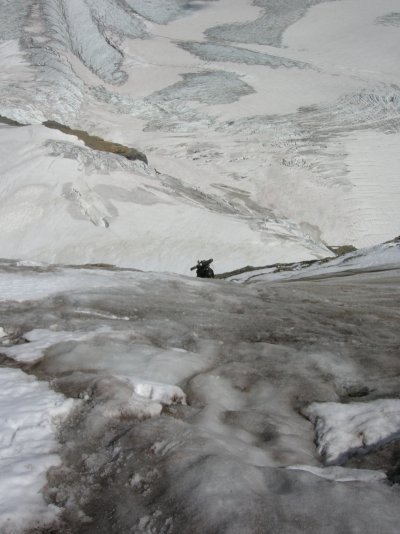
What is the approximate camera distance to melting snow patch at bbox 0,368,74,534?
170 inches

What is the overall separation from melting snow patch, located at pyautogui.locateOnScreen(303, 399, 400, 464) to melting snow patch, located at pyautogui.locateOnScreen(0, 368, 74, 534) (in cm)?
266

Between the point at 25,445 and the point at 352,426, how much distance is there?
10.8ft

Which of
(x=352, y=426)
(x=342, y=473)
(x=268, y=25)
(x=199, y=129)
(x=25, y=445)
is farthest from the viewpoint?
(x=268, y=25)

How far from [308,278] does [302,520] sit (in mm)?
14938

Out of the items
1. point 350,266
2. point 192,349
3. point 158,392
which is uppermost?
point 158,392

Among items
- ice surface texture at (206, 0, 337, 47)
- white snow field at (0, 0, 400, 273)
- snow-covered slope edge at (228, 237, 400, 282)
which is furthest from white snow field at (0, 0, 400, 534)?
ice surface texture at (206, 0, 337, 47)

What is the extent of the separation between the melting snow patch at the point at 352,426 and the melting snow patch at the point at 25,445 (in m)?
2.66

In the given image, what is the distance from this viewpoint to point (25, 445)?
5.25 meters

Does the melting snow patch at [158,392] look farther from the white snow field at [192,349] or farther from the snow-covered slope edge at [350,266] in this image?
the snow-covered slope edge at [350,266]

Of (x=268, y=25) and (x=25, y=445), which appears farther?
(x=268, y=25)

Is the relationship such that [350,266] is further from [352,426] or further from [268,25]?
[268,25]

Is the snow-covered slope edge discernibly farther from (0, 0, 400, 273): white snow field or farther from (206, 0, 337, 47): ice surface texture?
(206, 0, 337, 47): ice surface texture

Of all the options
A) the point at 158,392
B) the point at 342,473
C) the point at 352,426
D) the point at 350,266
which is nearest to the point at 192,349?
the point at 158,392

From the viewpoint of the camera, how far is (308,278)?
18562 millimetres
